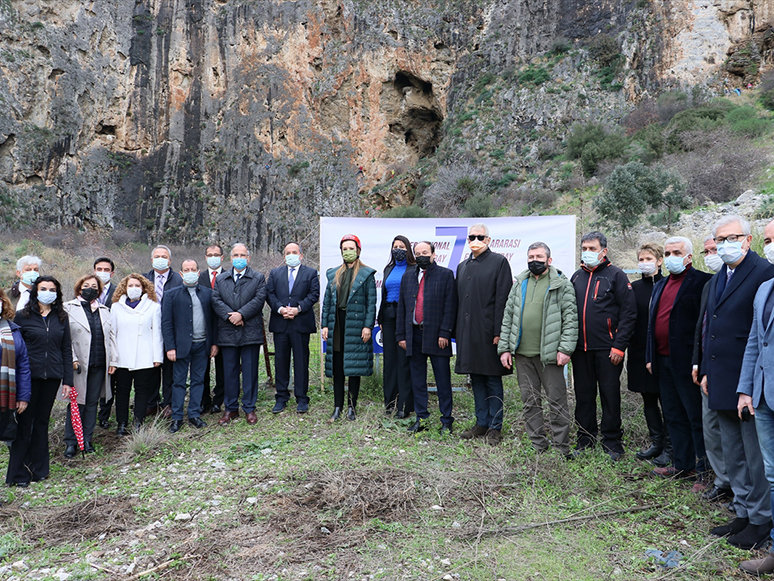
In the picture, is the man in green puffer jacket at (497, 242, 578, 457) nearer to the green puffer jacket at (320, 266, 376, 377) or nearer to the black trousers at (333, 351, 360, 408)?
the green puffer jacket at (320, 266, 376, 377)

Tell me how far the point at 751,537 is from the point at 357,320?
3.93 metres

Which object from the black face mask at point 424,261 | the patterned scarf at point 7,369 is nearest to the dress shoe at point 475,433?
the black face mask at point 424,261

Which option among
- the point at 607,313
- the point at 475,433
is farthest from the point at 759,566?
the point at 475,433

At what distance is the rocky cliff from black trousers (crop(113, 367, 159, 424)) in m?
25.4

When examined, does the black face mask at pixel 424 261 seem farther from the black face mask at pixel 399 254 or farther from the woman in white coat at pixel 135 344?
the woman in white coat at pixel 135 344

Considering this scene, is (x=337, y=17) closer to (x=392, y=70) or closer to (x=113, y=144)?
(x=392, y=70)

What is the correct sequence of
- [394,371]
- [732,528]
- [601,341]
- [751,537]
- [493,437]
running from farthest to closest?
[394,371] → [493,437] → [601,341] → [732,528] → [751,537]

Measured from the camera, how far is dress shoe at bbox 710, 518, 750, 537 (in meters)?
3.26

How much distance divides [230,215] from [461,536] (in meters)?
31.0

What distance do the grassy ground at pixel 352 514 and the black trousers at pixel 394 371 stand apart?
78 cm

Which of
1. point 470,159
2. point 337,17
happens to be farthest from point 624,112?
point 337,17

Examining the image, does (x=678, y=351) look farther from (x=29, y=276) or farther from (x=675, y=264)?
(x=29, y=276)

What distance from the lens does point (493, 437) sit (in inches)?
197

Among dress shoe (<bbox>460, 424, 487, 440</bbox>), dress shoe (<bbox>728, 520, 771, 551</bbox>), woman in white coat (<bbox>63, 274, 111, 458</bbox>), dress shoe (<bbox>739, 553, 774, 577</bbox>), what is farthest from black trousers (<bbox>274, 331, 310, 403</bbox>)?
dress shoe (<bbox>739, 553, 774, 577</bbox>)
